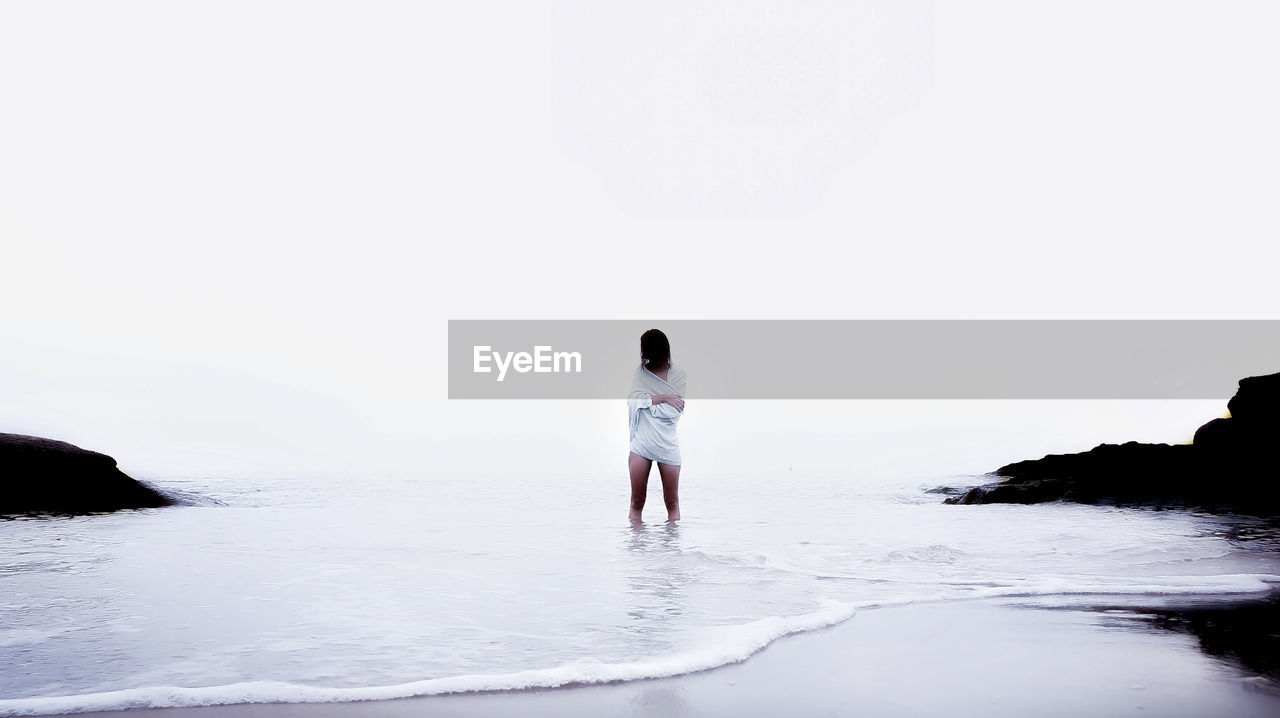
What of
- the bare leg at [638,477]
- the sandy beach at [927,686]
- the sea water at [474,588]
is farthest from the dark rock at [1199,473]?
the sandy beach at [927,686]

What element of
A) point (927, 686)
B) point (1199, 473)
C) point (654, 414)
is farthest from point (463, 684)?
point (1199, 473)

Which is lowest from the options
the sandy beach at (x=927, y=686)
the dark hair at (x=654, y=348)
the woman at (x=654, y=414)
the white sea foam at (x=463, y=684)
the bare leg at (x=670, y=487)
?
the sandy beach at (x=927, y=686)

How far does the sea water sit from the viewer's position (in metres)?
2.91

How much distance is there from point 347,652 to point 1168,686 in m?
2.83

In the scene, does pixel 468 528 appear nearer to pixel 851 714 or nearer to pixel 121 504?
→ pixel 121 504

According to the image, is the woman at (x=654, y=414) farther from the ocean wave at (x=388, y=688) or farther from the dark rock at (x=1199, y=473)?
the dark rock at (x=1199, y=473)

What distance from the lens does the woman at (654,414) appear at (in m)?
8.67

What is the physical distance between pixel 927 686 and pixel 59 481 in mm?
11950

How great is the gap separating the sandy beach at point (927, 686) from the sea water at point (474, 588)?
0.42 feet

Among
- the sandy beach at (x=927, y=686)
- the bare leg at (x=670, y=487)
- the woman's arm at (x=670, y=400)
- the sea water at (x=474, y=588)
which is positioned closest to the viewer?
A: the sandy beach at (x=927, y=686)

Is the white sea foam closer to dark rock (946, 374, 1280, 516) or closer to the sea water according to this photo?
the sea water

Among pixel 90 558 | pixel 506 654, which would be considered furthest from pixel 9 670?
pixel 90 558

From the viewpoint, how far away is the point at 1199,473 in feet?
45.1

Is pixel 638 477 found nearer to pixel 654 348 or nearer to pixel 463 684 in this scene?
pixel 654 348
